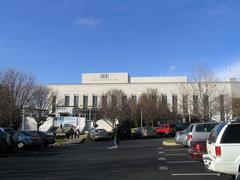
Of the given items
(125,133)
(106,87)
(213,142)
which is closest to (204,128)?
(213,142)

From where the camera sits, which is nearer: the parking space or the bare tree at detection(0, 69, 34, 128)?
the parking space

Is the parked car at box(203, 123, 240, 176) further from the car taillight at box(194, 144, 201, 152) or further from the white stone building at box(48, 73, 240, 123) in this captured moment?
the white stone building at box(48, 73, 240, 123)

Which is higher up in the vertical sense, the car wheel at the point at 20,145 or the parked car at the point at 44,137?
the parked car at the point at 44,137

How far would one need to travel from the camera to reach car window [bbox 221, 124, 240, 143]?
1094 centimetres

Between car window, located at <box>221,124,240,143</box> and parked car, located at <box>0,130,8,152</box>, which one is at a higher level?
car window, located at <box>221,124,240,143</box>

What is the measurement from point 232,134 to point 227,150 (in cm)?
52

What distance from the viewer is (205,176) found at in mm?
12828

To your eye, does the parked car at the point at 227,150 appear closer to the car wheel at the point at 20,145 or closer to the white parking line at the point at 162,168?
the white parking line at the point at 162,168

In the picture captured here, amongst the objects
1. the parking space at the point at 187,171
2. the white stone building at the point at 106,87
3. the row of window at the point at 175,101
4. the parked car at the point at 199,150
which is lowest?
the parking space at the point at 187,171

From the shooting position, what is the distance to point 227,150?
10.8 metres

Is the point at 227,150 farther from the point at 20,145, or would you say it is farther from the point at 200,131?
the point at 20,145

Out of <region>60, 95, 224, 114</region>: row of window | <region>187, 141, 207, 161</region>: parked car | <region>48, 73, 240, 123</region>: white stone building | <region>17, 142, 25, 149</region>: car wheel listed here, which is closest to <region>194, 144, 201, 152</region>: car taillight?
<region>187, 141, 207, 161</region>: parked car

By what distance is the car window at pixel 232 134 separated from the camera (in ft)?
35.9

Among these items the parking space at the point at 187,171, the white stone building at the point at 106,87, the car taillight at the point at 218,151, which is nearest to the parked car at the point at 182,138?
the parking space at the point at 187,171
